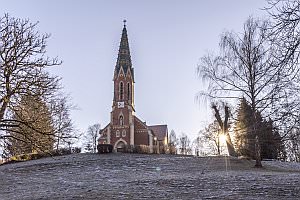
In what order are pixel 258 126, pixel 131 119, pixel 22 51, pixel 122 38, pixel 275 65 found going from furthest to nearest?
1. pixel 122 38
2. pixel 131 119
3. pixel 22 51
4. pixel 258 126
5. pixel 275 65

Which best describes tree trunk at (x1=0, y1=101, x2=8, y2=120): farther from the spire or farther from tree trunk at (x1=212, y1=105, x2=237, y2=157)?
the spire

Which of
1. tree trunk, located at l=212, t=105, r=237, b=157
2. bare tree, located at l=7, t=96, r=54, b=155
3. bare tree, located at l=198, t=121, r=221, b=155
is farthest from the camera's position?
bare tree, located at l=198, t=121, r=221, b=155

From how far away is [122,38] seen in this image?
62062 millimetres

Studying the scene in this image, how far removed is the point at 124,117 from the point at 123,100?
285 centimetres

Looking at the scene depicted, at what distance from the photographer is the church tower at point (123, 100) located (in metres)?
56.2

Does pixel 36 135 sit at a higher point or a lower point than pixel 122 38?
lower

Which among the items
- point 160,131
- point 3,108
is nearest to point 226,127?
point 3,108

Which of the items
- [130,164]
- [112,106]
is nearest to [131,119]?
[112,106]

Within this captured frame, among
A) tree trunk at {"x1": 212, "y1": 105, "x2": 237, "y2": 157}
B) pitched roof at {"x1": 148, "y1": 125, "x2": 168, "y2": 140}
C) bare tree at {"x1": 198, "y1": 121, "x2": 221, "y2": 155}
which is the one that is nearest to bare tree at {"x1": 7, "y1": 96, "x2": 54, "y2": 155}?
tree trunk at {"x1": 212, "y1": 105, "x2": 237, "y2": 157}

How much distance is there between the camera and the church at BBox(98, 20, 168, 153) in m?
56.0

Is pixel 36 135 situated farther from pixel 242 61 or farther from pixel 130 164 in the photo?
pixel 242 61

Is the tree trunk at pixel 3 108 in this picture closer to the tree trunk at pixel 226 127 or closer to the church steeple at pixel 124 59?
the tree trunk at pixel 226 127

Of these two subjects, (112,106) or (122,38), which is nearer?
(112,106)

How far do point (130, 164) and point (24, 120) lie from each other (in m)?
12.4
